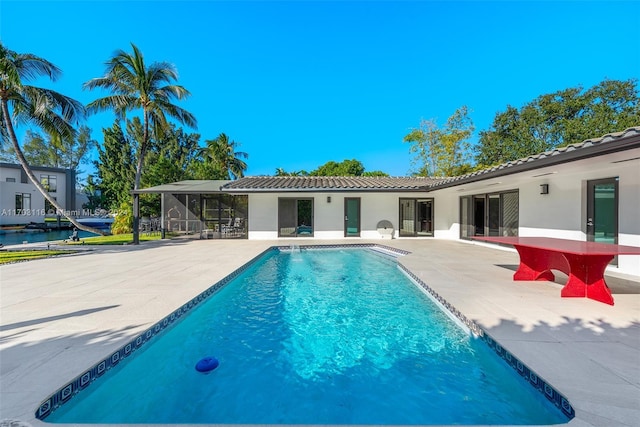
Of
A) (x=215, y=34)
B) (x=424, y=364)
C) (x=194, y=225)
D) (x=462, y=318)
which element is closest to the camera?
(x=424, y=364)

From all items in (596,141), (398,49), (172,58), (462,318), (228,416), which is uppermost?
(398,49)

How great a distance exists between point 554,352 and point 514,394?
638mm

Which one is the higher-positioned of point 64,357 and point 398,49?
point 398,49

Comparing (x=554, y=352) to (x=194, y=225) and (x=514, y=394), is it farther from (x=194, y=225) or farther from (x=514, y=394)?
(x=194, y=225)

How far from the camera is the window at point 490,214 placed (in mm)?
9820

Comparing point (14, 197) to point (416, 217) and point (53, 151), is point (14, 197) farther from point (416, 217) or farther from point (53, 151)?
point (416, 217)

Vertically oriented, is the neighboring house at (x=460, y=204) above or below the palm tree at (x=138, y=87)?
below

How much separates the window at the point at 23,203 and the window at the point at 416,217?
32039mm

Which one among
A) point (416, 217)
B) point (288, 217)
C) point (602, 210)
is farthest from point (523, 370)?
point (416, 217)

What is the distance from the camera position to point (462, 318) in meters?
3.76

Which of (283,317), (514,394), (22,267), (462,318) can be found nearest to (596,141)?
(462,318)

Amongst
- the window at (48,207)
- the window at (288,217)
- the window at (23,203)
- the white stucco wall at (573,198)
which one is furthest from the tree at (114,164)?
the white stucco wall at (573,198)

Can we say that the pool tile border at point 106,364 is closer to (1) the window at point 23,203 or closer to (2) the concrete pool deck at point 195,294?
(2) the concrete pool deck at point 195,294

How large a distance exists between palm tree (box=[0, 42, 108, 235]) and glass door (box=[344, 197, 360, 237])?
40.1ft
